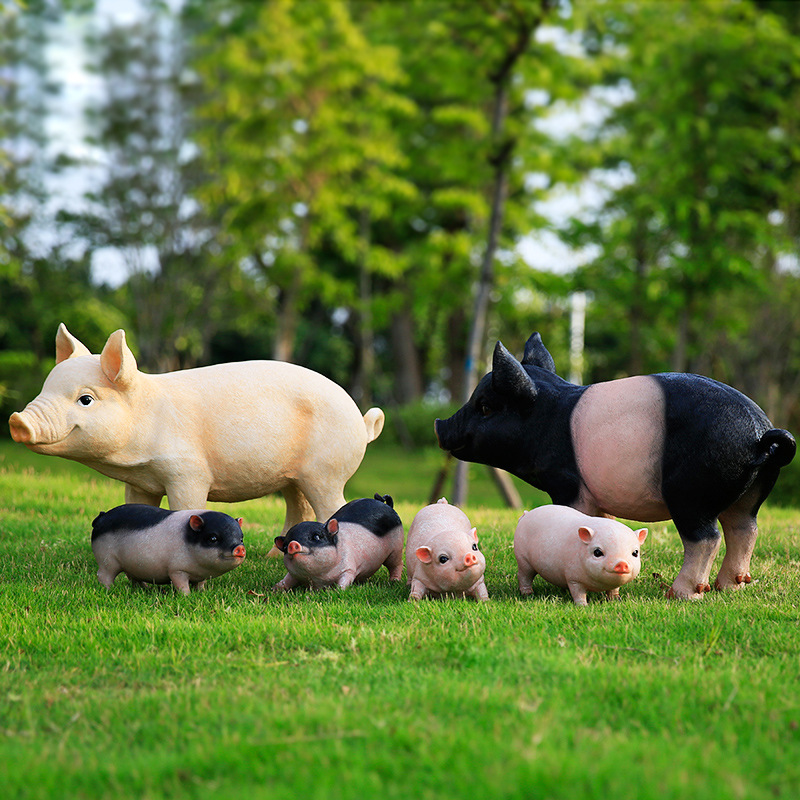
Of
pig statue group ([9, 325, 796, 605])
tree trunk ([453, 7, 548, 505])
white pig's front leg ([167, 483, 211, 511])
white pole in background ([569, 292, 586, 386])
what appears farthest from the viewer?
white pole in background ([569, 292, 586, 386])

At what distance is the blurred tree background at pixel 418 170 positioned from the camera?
12.8m

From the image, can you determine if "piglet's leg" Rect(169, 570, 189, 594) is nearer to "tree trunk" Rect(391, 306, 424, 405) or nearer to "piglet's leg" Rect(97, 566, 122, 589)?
"piglet's leg" Rect(97, 566, 122, 589)

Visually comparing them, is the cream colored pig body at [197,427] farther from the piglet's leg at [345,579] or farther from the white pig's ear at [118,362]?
the piglet's leg at [345,579]

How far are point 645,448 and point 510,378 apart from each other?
983 mm

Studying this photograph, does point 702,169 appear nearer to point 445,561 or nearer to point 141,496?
point 445,561

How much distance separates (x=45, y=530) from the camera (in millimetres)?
7258

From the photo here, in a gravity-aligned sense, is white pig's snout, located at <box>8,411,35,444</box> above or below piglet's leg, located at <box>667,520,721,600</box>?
above

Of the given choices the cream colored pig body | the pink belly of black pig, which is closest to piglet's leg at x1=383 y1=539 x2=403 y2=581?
the cream colored pig body

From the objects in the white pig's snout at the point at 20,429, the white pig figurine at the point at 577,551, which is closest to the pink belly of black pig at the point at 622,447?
the white pig figurine at the point at 577,551

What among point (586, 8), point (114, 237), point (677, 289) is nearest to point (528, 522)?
point (586, 8)

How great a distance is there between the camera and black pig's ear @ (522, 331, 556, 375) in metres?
6.18

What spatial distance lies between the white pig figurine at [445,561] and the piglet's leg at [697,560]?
1.21 meters

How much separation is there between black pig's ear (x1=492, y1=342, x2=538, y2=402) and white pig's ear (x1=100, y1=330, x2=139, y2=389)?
2456 mm

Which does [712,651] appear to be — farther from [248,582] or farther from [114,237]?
[114,237]
